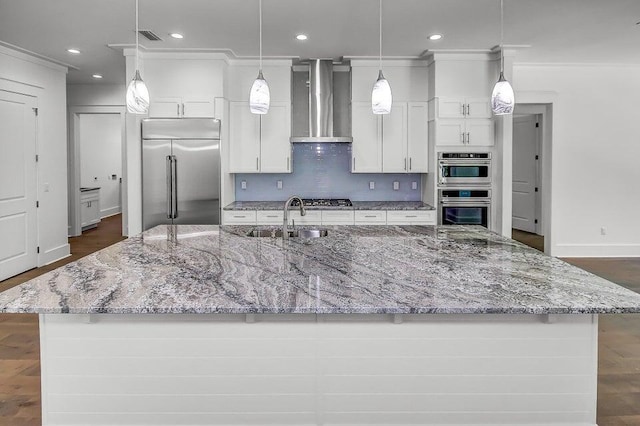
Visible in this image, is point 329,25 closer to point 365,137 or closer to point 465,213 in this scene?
point 365,137

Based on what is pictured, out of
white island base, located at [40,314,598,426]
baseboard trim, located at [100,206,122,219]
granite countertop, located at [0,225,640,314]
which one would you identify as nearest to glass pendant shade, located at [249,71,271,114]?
granite countertop, located at [0,225,640,314]

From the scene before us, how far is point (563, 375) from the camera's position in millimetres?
1937

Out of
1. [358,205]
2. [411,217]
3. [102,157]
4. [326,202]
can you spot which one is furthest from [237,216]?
[102,157]

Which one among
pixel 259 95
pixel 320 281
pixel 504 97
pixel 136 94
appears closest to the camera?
pixel 320 281

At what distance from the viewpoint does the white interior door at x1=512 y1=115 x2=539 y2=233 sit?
29.7 feet

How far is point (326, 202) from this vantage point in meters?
6.00

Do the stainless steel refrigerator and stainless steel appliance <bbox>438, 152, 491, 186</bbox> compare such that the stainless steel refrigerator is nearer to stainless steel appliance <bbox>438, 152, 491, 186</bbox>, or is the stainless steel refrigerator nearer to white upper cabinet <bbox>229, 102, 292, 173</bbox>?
white upper cabinet <bbox>229, 102, 292, 173</bbox>

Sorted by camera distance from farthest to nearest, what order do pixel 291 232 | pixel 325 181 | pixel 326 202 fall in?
1. pixel 325 181
2. pixel 326 202
3. pixel 291 232

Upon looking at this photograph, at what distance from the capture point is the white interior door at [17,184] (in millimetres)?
5684

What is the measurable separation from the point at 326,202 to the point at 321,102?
1.19 meters

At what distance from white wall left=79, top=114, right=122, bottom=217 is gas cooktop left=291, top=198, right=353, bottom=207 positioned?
7.04 metres

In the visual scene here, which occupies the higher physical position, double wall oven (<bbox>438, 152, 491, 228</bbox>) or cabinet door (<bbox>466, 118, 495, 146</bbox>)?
cabinet door (<bbox>466, 118, 495, 146</bbox>)

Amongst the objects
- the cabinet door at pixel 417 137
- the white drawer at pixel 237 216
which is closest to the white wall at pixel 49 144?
the white drawer at pixel 237 216

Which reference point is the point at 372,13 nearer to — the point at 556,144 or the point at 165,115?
the point at 165,115
